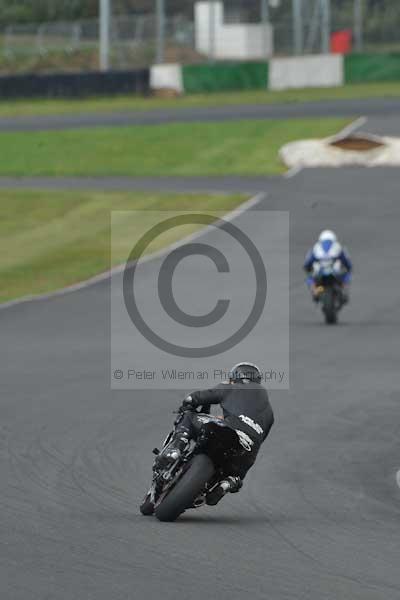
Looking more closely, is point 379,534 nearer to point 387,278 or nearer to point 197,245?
point 387,278

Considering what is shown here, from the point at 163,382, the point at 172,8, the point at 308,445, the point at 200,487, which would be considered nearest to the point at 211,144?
the point at 163,382

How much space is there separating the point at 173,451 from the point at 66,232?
30116 millimetres

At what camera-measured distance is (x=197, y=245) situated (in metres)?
36.3

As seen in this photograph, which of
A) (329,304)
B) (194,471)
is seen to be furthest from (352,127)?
(194,471)

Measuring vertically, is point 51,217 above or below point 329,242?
below

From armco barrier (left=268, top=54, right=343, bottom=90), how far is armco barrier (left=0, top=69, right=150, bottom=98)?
9541mm

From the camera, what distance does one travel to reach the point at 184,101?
70.2 metres

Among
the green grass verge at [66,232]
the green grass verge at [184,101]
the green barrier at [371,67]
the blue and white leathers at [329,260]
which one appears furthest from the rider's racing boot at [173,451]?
the green barrier at [371,67]

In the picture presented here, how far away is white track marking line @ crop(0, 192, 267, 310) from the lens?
29.6 metres

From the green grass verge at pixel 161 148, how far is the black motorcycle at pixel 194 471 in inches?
1530

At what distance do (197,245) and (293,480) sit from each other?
74.8 ft

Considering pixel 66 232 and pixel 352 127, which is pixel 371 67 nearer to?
pixel 352 127

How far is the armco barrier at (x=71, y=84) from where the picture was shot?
6775 centimetres

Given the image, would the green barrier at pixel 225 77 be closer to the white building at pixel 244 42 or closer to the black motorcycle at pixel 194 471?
the white building at pixel 244 42
